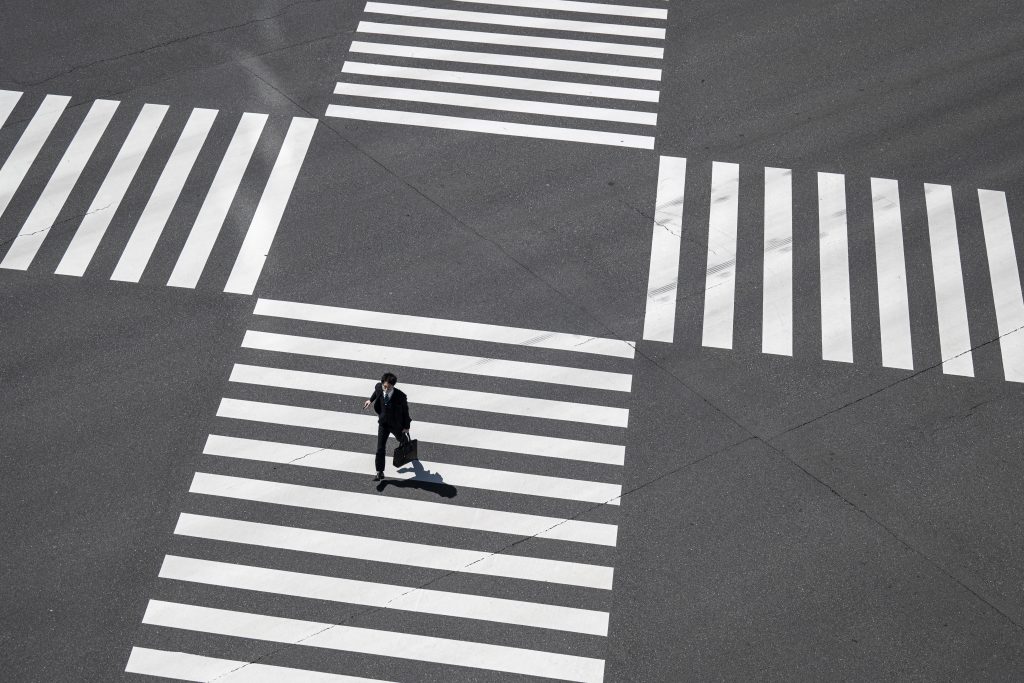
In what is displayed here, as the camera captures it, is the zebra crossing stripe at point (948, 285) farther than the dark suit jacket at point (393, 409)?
Yes

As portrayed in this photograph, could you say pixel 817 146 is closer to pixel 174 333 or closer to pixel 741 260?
pixel 741 260

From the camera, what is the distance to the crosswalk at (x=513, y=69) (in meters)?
16.8

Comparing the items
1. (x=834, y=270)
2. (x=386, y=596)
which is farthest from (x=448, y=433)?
(x=834, y=270)

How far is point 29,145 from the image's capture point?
54.1 ft

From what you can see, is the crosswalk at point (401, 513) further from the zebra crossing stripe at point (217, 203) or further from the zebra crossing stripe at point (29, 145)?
the zebra crossing stripe at point (29, 145)

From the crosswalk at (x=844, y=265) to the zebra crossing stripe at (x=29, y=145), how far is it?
8918 mm

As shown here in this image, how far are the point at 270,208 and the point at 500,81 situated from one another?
14.1 feet

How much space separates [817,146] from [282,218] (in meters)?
7.64

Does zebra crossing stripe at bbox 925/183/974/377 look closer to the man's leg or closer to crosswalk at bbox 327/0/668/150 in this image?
crosswalk at bbox 327/0/668/150

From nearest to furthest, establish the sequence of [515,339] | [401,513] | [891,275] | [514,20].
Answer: [401,513] → [515,339] → [891,275] → [514,20]

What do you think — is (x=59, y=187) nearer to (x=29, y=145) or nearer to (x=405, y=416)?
(x=29, y=145)

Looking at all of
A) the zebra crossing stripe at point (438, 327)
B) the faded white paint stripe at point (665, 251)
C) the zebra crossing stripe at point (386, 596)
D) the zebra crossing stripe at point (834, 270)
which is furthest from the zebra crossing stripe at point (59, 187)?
the zebra crossing stripe at point (834, 270)

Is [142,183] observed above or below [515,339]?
above

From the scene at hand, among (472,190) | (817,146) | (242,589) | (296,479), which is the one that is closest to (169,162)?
(472,190)
